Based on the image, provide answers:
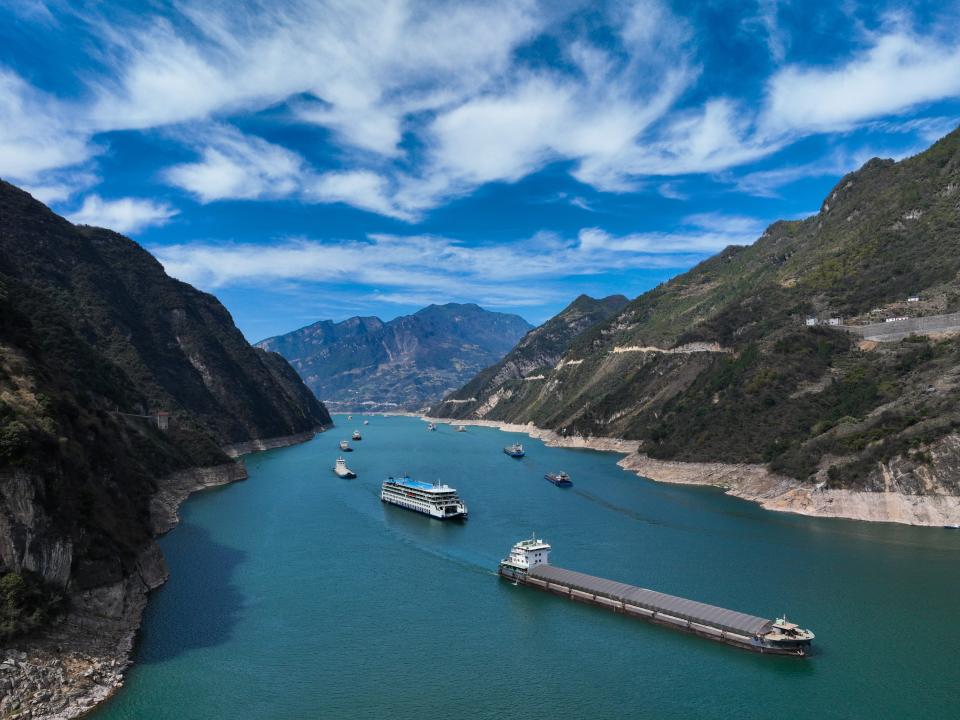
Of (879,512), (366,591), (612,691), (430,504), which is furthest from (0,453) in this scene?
(879,512)

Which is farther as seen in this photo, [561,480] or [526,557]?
[561,480]

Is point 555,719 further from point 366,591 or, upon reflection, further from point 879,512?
point 879,512

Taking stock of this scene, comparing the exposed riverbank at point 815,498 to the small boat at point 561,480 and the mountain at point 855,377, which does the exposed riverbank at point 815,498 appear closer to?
the mountain at point 855,377

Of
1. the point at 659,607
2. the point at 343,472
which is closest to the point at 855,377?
the point at 659,607

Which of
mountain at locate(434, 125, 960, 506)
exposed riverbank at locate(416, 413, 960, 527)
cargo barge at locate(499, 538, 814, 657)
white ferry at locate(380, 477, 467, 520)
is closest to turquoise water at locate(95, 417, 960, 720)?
cargo barge at locate(499, 538, 814, 657)

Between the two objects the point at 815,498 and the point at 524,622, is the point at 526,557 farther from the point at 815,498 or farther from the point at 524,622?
the point at 815,498

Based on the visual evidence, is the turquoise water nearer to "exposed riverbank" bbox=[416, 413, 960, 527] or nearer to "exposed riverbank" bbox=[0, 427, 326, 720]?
"exposed riverbank" bbox=[0, 427, 326, 720]
